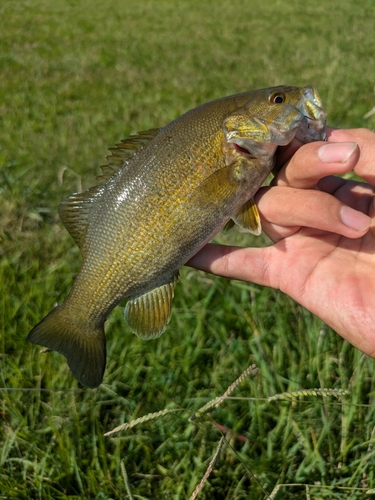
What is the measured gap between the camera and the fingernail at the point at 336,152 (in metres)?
1.79

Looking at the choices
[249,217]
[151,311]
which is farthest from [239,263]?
[151,311]

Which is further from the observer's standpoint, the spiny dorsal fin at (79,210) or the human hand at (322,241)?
the spiny dorsal fin at (79,210)

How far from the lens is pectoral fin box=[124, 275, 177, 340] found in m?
2.21

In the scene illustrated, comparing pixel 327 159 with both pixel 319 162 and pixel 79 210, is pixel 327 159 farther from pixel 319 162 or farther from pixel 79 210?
pixel 79 210

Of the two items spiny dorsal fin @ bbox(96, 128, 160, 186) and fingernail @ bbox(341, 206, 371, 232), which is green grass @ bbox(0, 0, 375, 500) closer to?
fingernail @ bbox(341, 206, 371, 232)

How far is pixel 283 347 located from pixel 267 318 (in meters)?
0.27

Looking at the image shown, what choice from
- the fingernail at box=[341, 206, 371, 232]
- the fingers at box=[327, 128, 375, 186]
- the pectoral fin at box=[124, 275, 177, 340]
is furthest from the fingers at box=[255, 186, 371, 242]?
the pectoral fin at box=[124, 275, 177, 340]

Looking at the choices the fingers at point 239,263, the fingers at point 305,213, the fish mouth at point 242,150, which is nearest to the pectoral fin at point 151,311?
the fingers at point 239,263

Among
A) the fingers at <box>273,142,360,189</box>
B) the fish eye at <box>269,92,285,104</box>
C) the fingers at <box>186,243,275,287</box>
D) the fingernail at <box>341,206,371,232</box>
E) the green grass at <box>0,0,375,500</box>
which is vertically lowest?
the green grass at <box>0,0,375,500</box>

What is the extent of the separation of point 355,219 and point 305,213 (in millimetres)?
217

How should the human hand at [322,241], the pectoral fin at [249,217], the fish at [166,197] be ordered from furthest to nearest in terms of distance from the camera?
the pectoral fin at [249,217], the fish at [166,197], the human hand at [322,241]

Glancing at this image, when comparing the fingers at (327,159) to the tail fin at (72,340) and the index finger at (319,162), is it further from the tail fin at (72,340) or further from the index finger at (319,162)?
the tail fin at (72,340)

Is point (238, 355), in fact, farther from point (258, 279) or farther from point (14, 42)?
point (14, 42)

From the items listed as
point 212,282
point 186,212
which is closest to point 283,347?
point 212,282
